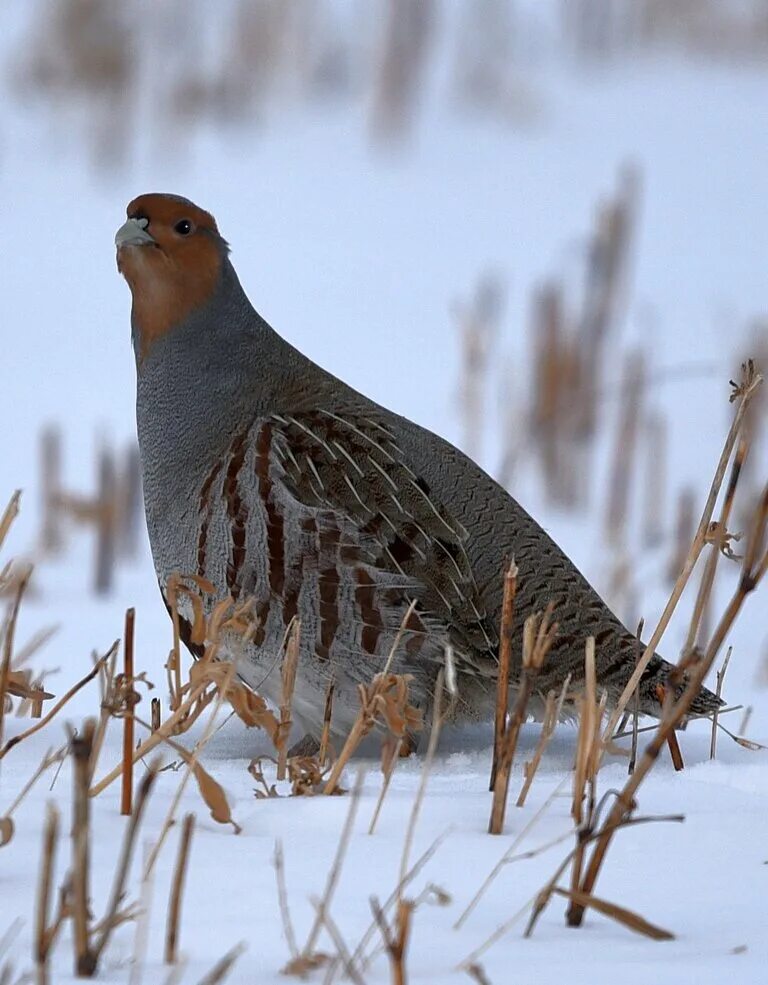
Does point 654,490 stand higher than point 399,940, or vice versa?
point 654,490

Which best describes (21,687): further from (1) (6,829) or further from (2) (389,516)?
(2) (389,516)

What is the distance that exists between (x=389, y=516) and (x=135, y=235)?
0.73 meters

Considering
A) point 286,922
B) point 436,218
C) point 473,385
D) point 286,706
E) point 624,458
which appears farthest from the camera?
point 436,218

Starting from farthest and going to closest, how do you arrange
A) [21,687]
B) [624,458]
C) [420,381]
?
[420,381] < [624,458] < [21,687]

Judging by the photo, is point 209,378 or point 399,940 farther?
point 209,378

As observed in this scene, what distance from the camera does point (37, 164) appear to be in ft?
34.0

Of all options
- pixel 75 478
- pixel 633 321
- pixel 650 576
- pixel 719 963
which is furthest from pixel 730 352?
pixel 719 963

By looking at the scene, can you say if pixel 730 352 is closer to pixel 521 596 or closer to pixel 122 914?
pixel 521 596

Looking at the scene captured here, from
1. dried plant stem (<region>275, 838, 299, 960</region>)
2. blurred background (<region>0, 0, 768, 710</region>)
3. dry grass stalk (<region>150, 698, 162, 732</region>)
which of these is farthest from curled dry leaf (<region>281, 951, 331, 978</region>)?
blurred background (<region>0, 0, 768, 710</region>)

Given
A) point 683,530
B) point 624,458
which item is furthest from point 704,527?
point 624,458

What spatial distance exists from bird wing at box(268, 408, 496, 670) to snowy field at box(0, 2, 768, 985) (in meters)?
0.25

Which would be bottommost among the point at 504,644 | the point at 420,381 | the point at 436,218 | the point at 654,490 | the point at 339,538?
Answer: the point at 504,644

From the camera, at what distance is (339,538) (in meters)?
2.56

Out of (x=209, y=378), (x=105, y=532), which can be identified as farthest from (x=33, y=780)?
(x=105, y=532)
